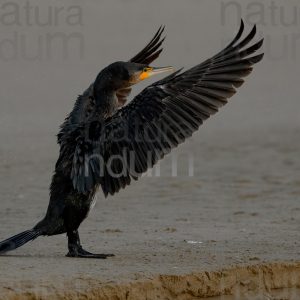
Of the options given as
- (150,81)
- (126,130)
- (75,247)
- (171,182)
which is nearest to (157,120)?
(126,130)

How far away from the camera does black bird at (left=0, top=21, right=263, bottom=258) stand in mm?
8945

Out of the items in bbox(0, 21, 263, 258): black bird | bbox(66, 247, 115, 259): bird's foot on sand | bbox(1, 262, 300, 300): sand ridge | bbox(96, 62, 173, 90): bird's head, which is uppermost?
bbox(96, 62, 173, 90): bird's head

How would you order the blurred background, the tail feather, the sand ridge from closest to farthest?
the sand ridge → the tail feather → the blurred background

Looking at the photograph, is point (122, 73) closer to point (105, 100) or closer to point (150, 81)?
point (105, 100)

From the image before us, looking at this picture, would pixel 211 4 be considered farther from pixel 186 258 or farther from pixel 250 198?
pixel 186 258

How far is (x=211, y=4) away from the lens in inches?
910

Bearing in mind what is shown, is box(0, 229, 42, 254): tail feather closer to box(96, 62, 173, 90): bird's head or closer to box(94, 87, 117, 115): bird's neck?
box(94, 87, 117, 115): bird's neck

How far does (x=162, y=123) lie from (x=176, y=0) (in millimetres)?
Result: 14376

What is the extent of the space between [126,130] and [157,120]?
0.29 meters

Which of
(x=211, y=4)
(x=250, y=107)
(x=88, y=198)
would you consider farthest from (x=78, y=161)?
(x=211, y=4)

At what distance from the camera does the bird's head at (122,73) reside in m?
9.35

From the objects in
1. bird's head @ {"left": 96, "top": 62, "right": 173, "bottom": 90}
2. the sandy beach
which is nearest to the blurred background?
the sandy beach

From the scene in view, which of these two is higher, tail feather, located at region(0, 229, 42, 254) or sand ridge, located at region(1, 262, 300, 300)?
tail feather, located at region(0, 229, 42, 254)

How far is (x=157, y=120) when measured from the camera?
9094 mm
